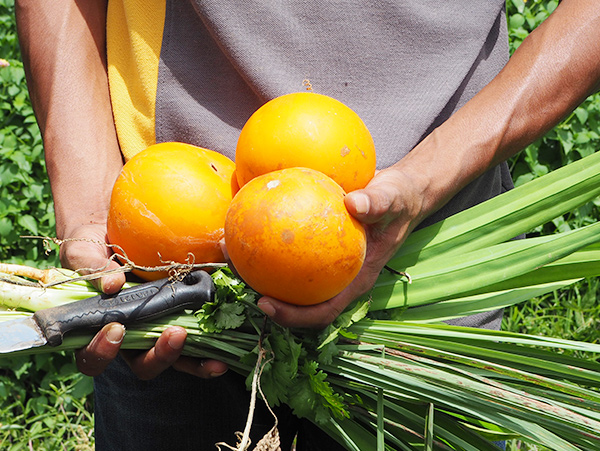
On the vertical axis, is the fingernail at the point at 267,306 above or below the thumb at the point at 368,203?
below

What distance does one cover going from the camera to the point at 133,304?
1507 millimetres

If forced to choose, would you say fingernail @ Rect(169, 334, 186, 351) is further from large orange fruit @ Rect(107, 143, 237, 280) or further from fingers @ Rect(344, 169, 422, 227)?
fingers @ Rect(344, 169, 422, 227)

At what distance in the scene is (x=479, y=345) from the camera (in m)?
1.54

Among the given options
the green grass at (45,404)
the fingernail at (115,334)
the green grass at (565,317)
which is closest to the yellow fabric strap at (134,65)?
the fingernail at (115,334)

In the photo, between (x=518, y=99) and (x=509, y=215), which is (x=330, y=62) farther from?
(x=509, y=215)

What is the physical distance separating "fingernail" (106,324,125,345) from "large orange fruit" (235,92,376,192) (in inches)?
19.5

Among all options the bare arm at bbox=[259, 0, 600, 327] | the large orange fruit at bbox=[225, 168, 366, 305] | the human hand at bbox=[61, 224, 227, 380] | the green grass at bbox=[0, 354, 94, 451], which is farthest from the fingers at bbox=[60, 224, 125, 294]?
the green grass at bbox=[0, 354, 94, 451]

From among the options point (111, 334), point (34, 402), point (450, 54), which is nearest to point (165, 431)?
point (111, 334)

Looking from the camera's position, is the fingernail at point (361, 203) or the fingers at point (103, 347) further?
the fingers at point (103, 347)

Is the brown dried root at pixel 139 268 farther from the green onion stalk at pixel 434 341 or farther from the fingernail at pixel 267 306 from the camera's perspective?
the fingernail at pixel 267 306

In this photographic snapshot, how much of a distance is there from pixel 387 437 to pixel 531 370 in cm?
41

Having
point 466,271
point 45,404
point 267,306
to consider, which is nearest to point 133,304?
point 267,306

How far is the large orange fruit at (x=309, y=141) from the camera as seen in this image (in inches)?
54.4

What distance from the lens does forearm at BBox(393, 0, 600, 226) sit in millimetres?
1540
